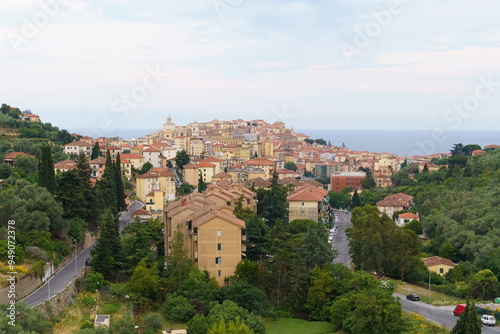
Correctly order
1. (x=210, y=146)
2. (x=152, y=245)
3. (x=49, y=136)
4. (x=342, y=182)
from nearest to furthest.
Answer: (x=152, y=245), (x=49, y=136), (x=342, y=182), (x=210, y=146)

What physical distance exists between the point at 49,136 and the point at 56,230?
3232cm

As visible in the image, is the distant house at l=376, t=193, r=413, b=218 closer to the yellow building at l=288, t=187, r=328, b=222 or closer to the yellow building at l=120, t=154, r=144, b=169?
the yellow building at l=288, t=187, r=328, b=222

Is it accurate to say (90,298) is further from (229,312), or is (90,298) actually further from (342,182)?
(342,182)

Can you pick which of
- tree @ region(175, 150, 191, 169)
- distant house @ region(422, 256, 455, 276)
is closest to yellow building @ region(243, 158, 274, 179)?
tree @ region(175, 150, 191, 169)

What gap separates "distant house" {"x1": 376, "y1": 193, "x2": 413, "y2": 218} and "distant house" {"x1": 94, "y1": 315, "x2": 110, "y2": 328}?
35008mm

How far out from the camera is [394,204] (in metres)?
50.8

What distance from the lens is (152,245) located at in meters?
30.0

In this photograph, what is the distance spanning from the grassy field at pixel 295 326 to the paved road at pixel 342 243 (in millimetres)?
6305

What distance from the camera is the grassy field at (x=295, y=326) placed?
22.1m

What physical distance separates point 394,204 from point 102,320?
119 feet

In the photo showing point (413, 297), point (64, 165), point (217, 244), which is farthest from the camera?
point (64, 165)

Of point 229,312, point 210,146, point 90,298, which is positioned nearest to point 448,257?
point 229,312

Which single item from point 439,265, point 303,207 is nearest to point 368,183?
point 303,207

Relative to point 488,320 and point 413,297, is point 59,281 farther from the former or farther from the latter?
point 488,320
